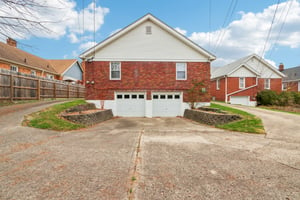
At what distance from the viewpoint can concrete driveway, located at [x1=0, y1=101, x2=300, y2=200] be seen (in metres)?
2.34

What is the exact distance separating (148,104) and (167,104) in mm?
1649

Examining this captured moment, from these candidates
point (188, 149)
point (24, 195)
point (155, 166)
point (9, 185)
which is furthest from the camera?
point (188, 149)

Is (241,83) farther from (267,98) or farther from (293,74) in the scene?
(293,74)

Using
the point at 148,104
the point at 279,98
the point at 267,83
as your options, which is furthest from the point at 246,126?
the point at 267,83

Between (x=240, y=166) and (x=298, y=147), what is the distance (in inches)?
115

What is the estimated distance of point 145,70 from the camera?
486 inches

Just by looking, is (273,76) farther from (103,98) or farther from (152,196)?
(152,196)

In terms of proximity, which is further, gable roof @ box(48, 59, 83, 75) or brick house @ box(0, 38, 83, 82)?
gable roof @ box(48, 59, 83, 75)

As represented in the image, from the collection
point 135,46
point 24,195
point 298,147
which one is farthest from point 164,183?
point 135,46

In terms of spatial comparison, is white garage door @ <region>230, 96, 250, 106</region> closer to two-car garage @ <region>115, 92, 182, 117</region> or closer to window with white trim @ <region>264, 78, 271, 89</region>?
window with white trim @ <region>264, 78, 271, 89</region>

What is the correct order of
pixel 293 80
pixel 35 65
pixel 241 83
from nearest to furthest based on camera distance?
pixel 241 83, pixel 35 65, pixel 293 80

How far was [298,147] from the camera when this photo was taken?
4.61 m

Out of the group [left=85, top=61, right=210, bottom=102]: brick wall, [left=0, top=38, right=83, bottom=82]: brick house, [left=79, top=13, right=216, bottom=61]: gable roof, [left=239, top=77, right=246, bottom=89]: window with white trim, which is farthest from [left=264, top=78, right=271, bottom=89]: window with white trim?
[left=0, top=38, right=83, bottom=82]: brick house

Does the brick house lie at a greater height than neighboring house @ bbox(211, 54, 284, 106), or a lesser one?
greater
